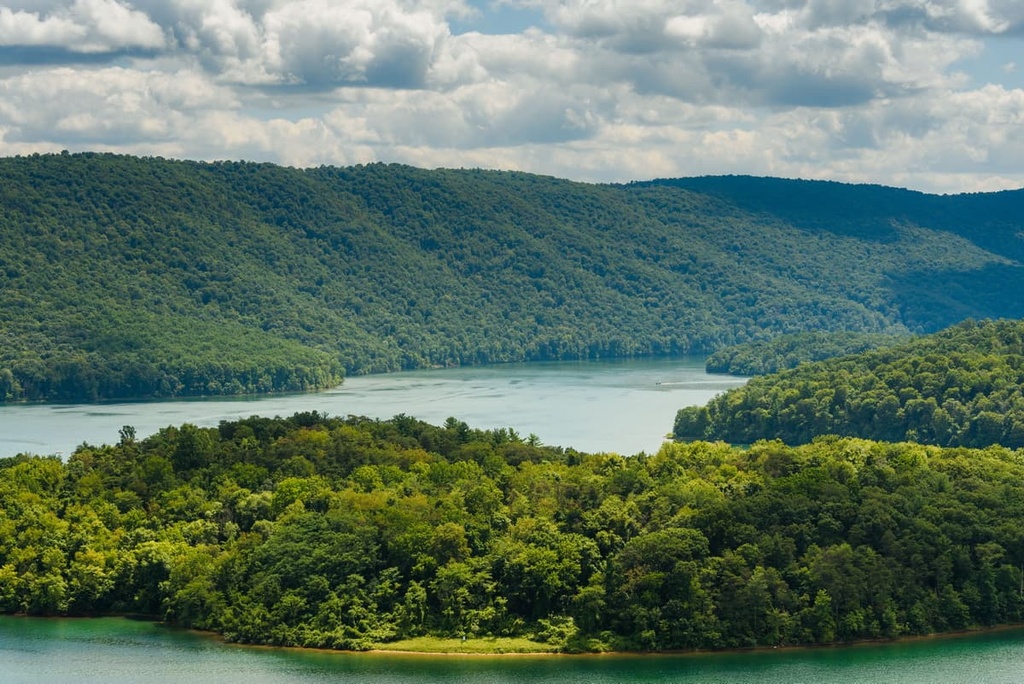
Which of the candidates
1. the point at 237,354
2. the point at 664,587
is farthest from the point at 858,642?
the point at 237,354

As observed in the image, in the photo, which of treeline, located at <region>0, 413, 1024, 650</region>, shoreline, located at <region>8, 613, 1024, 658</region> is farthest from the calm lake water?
shoreline, located at <region>8, 613, 1024, 658</region>

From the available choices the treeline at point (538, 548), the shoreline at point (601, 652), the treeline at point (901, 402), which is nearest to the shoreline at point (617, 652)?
the shoreline at point (601, 652)

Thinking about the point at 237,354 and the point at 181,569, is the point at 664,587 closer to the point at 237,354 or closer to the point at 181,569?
the point at 181,569

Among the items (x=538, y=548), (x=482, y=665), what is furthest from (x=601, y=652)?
(x=538, y=548)

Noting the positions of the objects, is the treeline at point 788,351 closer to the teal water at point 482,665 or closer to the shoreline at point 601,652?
the shoreline at point 601,652

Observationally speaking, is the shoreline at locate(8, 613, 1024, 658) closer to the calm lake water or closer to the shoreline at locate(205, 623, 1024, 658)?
the shoreline at locate(205, 623, 1024, 658)

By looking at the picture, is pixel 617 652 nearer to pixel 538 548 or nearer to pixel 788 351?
pixel 538 548
